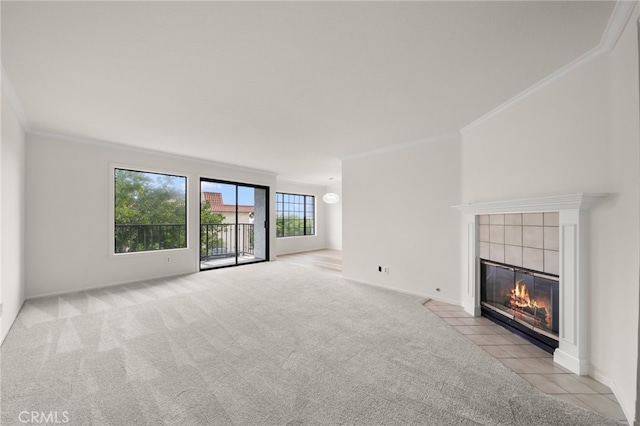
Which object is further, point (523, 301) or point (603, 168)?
point (523, 301)

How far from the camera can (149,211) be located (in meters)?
4.93

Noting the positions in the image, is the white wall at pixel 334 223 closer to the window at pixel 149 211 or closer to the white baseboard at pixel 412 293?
the white baseboard at pixel 412 293

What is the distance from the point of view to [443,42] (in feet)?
5.83

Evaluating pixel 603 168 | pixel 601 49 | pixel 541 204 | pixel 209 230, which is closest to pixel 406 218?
pixel 541 204

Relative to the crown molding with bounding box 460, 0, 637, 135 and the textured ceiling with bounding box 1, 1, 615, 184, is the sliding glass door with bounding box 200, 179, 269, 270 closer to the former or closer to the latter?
the textured ceiling with bounding box 1, 1, 615, 184

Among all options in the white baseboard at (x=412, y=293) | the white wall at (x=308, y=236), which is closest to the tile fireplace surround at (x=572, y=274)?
the white baseboard at (x=412, y=293)

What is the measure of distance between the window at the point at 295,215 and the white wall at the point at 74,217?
3.91m

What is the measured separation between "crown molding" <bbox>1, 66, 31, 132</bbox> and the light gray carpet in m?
2.41

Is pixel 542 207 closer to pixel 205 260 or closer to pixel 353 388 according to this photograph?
pixel 353 388

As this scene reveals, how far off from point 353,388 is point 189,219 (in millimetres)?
4813

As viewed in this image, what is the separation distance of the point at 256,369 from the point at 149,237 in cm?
410

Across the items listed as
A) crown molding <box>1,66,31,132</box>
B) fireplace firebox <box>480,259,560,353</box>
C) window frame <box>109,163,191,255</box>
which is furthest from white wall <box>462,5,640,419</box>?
window frame <box>109,163,191,255</box>

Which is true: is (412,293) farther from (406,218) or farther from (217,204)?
(217,204)

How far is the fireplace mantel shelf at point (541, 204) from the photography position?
191 centimetres
